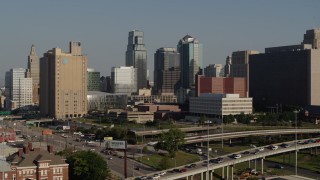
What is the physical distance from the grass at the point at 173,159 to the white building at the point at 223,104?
73325 millimetres

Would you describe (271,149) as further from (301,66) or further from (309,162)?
(301,66)

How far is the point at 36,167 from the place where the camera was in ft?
196

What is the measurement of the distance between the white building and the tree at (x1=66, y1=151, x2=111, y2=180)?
103 meters

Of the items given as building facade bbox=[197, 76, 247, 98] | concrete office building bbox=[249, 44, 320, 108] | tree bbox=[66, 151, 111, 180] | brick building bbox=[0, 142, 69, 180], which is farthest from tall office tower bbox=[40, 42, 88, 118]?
brick building bbox=[0, 142, 69, 180]

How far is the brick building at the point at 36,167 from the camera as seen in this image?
193 feet

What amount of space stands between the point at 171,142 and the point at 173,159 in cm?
411

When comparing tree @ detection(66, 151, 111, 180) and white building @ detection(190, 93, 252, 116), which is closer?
tree @ detection(66, 151, 111, 180)

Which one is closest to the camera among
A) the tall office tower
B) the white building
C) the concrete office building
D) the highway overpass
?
the highway overpass

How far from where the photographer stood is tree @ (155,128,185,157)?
9056 centimetres

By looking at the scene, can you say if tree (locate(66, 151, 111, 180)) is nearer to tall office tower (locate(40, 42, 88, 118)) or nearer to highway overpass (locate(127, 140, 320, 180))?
highway overpass (locate(127, 140, 320, 180))

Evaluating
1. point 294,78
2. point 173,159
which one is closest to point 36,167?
point 173,159

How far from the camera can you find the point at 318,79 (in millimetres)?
179375

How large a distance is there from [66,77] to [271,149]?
121166mm

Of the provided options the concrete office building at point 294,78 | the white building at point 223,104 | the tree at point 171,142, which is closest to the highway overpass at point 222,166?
the tree at point 171,142
